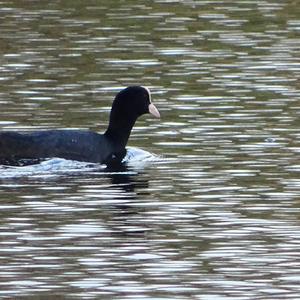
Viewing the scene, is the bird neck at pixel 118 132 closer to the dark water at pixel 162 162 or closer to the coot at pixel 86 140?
the coot at pixel 86 140

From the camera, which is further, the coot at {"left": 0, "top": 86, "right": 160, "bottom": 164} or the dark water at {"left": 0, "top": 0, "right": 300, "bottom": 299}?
the coot at {"left": 0, "top": 86, "right": 160, "bottom": 164}

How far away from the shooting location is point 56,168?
18969 mm

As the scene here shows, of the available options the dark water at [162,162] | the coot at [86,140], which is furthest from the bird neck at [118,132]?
the dark water at [162,162]

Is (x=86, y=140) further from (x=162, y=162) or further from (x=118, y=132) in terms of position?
(x=162, y=162)

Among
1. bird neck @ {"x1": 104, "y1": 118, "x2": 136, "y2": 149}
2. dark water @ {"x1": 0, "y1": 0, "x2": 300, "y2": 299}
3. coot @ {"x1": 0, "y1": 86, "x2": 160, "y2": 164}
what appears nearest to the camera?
dark water @ {"x1": 0, "y1": 0, "x2": 300, "y2": 299}

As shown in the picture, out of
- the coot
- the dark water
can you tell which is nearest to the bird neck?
the coot

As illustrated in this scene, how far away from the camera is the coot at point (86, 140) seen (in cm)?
1902

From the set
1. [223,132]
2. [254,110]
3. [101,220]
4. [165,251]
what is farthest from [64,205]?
[254,110]

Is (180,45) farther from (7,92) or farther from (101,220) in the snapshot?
(101,220)

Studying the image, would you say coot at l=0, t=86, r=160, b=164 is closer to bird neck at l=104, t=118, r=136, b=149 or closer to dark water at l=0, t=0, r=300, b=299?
bird neck at l=104, t=118, r=136, b=149

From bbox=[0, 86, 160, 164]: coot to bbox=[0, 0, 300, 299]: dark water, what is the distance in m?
0.25

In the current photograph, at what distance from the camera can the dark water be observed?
13.2m

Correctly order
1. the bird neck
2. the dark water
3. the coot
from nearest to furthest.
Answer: the dark water → the coot → the bird neck

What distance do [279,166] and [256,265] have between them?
5.10 m
